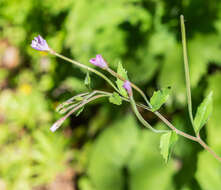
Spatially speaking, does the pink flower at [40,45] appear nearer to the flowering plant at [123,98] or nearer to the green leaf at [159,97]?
the flowering plant at [123,98]

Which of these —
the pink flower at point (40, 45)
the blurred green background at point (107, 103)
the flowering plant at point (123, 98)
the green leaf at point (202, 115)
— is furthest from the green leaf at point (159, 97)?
the blurred green background at point (107, 103)

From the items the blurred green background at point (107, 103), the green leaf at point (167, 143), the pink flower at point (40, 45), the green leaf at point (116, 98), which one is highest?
the pink flower at point (40, 45)

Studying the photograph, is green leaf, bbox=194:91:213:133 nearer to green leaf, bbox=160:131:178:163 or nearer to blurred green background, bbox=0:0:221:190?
green leaf, bbox=160:131:178:163

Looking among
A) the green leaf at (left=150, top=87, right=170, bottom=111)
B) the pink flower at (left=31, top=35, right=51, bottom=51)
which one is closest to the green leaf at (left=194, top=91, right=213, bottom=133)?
the green leaf at (left=150, top=87, right=170, bottom=111)

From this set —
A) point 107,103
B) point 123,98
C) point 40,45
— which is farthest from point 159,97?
point 107,103

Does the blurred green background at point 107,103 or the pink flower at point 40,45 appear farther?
the blurred green background at point 107,103
